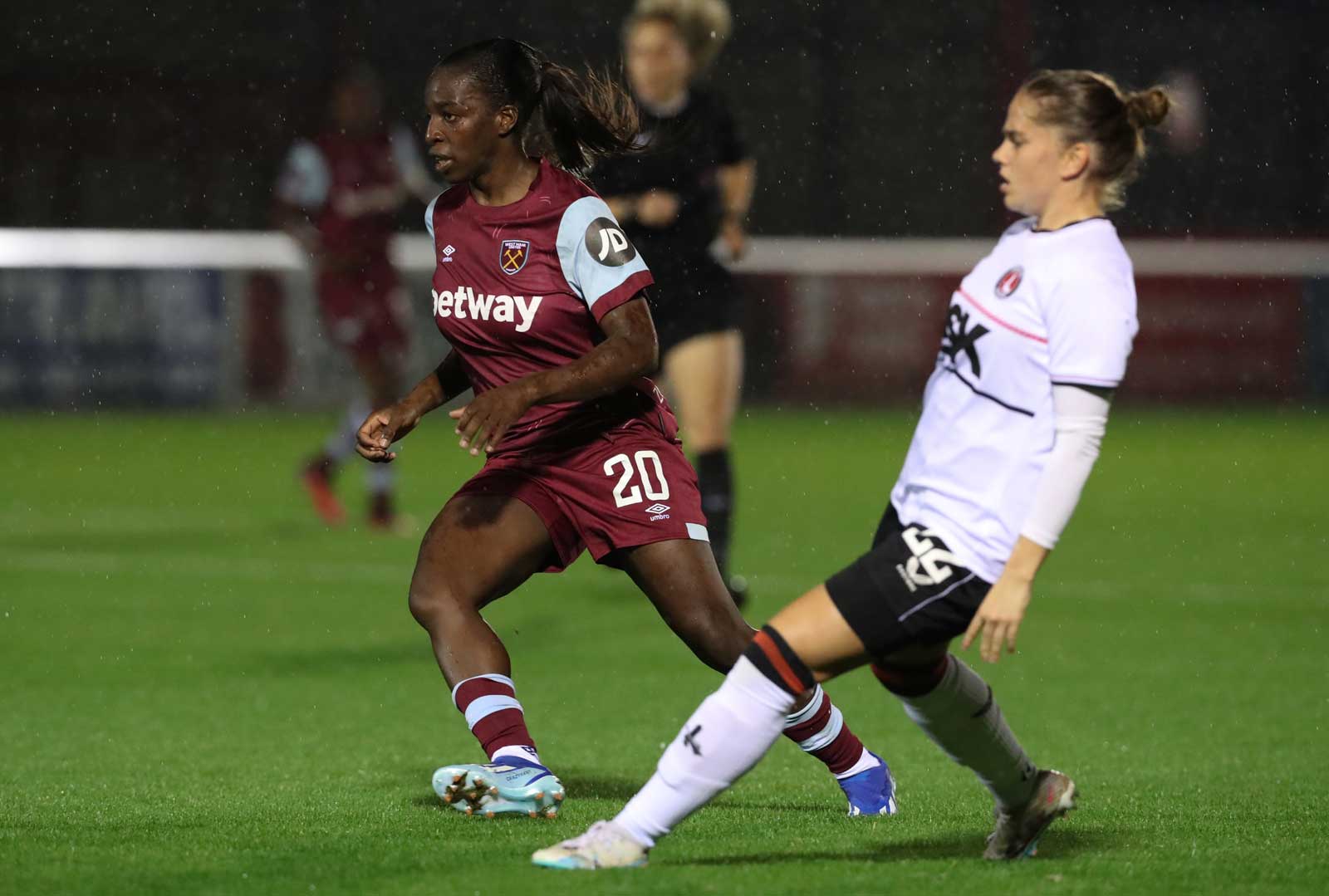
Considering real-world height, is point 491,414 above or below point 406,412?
above

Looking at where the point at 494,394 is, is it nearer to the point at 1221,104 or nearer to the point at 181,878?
the point at 181,878

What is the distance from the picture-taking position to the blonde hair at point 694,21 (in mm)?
8422

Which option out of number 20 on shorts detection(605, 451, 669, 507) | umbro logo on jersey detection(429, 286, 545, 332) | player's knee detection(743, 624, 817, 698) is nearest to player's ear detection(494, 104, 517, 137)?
umbro logo on jersey detection(429, 286, 545, 332)

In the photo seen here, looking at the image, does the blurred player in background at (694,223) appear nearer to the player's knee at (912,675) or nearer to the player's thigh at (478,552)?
the player's thigh at (478,552)

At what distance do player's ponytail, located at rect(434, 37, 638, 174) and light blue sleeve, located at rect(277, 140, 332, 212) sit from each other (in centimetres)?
752

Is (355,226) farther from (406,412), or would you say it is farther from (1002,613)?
(1002,613)

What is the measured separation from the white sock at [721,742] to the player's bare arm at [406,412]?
1.13 m

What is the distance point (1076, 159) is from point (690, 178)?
4.90 metres

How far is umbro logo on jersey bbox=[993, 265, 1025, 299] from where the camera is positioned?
3.85m

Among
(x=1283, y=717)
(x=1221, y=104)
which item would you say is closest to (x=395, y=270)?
(x=1283, y=717)

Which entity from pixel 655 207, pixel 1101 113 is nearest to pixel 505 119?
pixel 1101 113

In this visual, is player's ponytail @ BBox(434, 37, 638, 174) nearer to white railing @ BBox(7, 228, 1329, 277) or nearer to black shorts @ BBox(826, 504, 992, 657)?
black shorts @ BBox(826, 504, 992, 657)

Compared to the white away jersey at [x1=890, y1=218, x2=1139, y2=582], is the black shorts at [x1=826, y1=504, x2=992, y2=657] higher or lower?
lower

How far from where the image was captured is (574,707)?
6.72 meters
